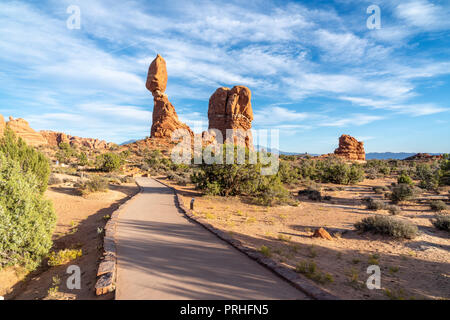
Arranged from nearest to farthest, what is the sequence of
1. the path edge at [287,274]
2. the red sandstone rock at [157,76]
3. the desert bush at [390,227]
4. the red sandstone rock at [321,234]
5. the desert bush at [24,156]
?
the path edge at [287,274]
the desert bush at [390,227]
the red sandstone rock at [321,234]
the desert bush at [24,156]
the red sandstone rock at [157,76]

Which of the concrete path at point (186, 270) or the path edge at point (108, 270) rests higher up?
the path edge at point (108, 270)

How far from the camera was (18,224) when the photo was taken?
19.1 ft

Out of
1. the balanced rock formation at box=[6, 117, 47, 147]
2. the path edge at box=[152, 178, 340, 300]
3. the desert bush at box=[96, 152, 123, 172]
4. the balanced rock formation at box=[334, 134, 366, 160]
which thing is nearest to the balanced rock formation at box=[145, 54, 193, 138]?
the balanced rock formation at box=[6, 117, 47, 147]

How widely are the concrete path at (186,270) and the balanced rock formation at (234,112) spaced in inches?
1978

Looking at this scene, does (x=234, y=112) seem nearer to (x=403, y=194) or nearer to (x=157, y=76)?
(x=157, y=76)

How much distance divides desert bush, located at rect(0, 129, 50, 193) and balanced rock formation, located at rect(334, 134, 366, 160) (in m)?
75.6

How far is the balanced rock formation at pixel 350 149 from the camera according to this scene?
70.5 meters

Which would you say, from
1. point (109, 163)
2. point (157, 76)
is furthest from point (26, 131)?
point (109, 163)

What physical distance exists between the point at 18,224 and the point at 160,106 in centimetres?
7411

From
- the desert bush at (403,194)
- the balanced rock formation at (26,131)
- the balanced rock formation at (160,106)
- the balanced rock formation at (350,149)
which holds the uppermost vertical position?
the balanced rock formation at (160,106)

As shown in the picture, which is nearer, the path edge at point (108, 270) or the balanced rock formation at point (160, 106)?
the path edge at point (108, 270)

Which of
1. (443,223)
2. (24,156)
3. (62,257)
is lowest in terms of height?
(62,257)

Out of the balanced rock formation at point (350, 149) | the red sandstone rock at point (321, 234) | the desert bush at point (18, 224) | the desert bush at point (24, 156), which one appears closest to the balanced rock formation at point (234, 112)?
the balanced rock formation at point (350, 149)

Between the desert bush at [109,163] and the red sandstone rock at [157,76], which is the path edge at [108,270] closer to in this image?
the desert bush at [109,163]
